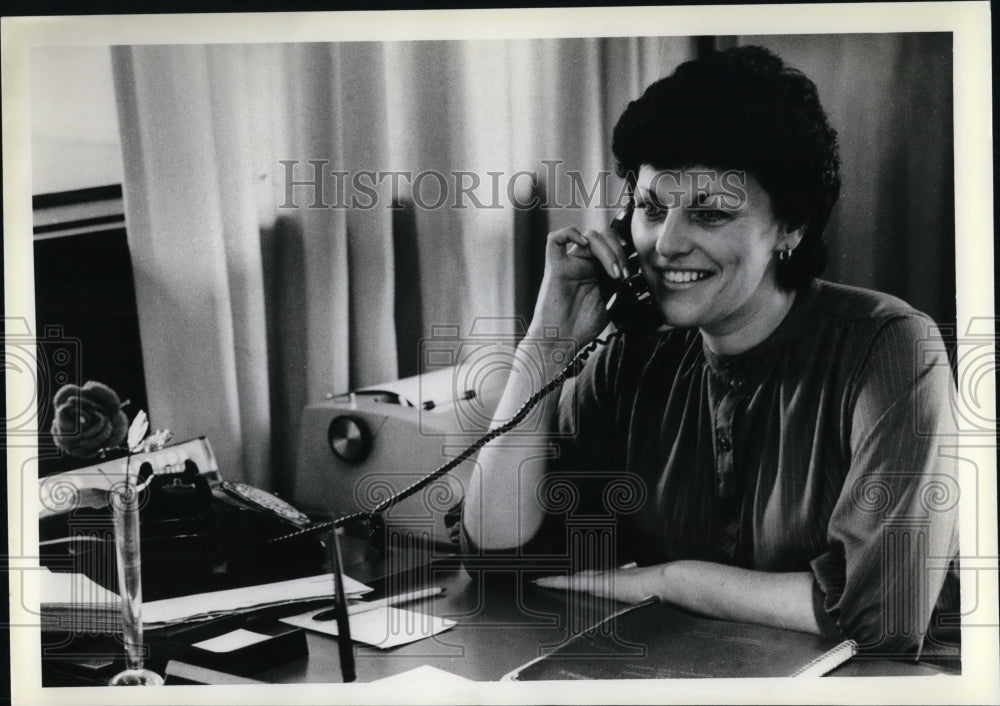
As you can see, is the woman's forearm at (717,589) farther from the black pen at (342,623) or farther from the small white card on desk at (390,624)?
the black pen at (342,623)

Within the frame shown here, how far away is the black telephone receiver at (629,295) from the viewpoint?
6.02 ft

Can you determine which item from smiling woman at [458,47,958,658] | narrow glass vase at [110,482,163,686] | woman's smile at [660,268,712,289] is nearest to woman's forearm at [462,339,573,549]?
smiling woman at [458,47,958,658]

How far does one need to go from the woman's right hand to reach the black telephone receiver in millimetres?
11

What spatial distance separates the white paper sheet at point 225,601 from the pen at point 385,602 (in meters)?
0.03

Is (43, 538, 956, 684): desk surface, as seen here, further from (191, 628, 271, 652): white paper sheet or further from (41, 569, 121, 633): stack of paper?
(41, 569, 121, 633): stack of paper

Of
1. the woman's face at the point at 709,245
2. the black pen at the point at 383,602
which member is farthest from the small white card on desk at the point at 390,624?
the woman's face at the point at 709,245

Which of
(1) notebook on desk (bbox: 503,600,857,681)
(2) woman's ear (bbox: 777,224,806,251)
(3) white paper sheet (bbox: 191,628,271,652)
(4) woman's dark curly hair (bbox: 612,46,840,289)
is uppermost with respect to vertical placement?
(4) woman's dark curly hair (bbox: 612,46,840,289)

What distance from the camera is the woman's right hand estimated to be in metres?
1.83

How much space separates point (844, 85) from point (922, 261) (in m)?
0.34

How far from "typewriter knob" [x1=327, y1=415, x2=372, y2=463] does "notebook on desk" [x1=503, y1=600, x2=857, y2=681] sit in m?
0.47

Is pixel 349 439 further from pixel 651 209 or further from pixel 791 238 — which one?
pixel 791 238

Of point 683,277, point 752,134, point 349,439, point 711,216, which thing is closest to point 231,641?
point 349,439

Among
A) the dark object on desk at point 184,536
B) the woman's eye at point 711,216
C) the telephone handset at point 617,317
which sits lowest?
the dark object on desk at point 184,536

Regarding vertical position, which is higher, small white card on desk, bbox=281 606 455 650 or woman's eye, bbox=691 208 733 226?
woman's eye, bbox=691 208 733 226
